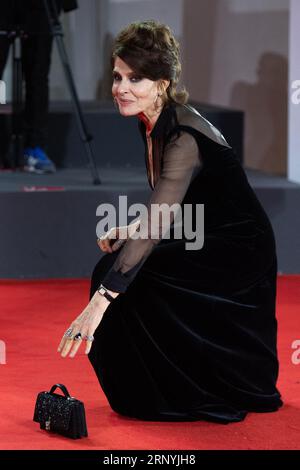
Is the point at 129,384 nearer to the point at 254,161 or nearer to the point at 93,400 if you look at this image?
the point at 93,400

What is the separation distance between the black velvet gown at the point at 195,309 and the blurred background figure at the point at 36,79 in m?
2.64

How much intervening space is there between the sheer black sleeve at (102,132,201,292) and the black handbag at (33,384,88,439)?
11.4 inches

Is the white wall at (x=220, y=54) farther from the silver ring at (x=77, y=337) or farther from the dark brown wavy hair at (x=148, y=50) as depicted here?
the silver ring at (x=77, y=337)

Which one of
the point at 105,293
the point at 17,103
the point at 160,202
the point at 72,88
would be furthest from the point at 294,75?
the point at 105,293

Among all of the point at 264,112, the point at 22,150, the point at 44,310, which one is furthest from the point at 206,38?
the point at 44,310

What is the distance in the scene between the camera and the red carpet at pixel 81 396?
2.52 metres

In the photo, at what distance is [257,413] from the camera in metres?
2.76

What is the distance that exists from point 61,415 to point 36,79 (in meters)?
3.02

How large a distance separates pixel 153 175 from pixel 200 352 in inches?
17.4

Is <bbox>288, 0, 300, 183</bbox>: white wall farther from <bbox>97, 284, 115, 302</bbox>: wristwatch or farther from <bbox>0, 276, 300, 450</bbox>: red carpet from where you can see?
<bbox>97, 284, 115, 302</bbox>: wristwatch

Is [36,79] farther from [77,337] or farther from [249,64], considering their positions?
[77,337]

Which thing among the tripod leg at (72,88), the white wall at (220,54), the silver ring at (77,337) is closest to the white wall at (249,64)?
the white wall at (220,54)

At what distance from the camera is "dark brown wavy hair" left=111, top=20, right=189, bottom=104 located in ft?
8.46

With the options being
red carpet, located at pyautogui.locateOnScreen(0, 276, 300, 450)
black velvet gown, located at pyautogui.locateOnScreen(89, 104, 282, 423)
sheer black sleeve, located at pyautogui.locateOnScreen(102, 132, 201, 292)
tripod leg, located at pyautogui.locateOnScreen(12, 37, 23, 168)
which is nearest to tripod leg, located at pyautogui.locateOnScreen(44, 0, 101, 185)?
Answer: tripod leg, located at pyautogui.locateOnScreen(12, 37, 23, 168)
